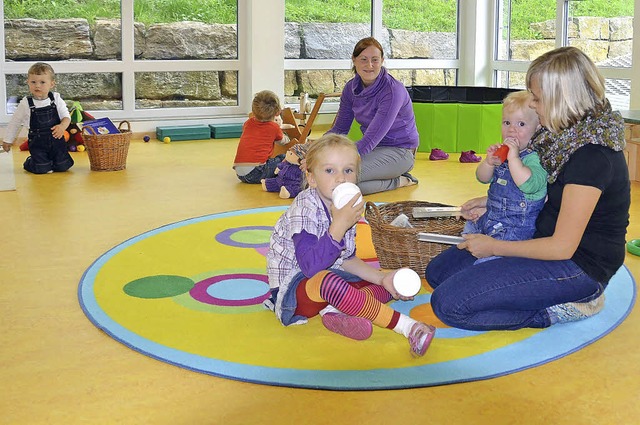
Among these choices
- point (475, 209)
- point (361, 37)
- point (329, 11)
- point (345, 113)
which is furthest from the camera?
point (361, 37)

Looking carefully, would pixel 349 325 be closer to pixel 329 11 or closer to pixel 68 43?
pixel 68 43

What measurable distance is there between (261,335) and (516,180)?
3.18 feet

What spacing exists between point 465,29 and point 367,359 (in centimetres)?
764

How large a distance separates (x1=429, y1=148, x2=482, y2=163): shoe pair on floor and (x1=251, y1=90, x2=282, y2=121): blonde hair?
61.5 inches

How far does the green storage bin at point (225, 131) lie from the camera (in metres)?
8.07

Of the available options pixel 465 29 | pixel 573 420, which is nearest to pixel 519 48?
pixel 465 29

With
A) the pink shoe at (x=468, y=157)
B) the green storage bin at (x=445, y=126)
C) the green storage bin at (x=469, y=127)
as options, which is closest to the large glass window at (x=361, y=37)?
the green storage bin at (x=445, y=126)

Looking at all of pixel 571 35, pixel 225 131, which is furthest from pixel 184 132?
pixel 571 35

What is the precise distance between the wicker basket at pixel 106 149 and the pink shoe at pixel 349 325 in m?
3.73

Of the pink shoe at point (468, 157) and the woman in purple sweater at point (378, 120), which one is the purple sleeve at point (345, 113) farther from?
the pink shoe at point (468, 157)

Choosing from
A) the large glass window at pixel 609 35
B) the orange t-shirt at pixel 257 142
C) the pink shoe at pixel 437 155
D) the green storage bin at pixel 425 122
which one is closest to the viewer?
the orange t-shirt at pixel 257 142

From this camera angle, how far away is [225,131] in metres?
8.09

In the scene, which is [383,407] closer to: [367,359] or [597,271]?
[367,359]

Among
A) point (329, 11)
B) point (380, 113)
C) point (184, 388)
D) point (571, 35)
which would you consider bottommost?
point (184, 388)
